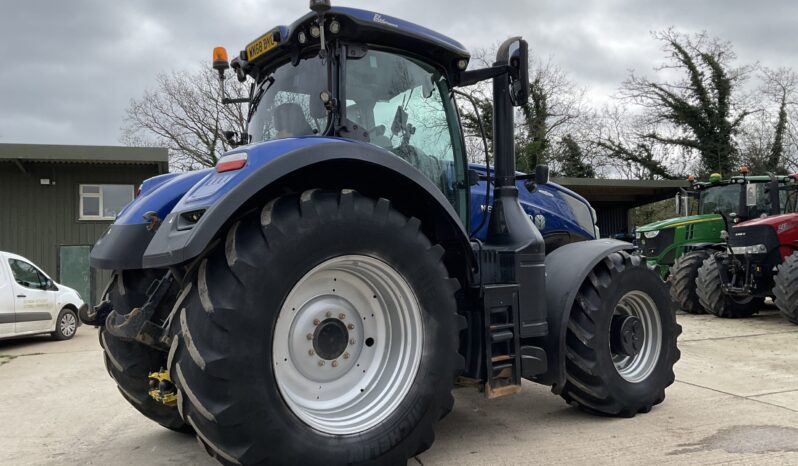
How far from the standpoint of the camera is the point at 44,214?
16625 mm

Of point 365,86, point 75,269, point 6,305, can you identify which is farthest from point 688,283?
point 75,269

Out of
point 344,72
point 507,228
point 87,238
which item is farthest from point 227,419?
point 87,238

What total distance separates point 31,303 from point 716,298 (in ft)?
39.0

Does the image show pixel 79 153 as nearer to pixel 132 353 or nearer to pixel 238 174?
pixel 132 353

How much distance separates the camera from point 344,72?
3.58 metres

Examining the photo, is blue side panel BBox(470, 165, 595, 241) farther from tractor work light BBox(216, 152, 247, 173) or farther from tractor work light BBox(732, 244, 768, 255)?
tractor work light BBox(732, 244, 768, 255)

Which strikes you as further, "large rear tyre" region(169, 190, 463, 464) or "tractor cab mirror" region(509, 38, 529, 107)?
"tractor cab mirror" region(509, 38, 529, 107)

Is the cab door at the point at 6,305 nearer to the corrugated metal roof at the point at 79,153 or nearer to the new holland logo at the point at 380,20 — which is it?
the corrugated metal roof at the point at 79,153

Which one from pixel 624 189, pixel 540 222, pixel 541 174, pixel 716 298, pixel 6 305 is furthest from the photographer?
pixel 624 189

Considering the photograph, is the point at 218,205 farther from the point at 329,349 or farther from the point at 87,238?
the point at 87,238

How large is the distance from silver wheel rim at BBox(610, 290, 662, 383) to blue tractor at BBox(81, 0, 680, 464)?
2 centimetres

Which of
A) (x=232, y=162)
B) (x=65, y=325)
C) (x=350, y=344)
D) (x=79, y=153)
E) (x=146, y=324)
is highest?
(x=79, y=153)

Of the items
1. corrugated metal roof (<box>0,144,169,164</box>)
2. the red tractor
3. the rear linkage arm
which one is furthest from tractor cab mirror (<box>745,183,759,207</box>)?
corrugated metal roof (<box>0,144,169,164</box>)

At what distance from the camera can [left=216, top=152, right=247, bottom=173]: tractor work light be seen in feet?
9.62
